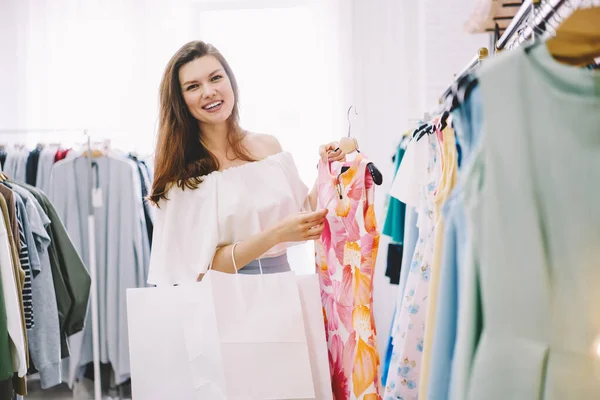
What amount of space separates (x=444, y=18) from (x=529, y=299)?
221cm

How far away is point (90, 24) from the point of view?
3117 mm

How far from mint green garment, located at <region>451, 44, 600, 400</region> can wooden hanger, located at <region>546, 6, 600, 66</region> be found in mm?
34

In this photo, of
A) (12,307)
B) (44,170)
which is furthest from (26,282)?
(44,170)

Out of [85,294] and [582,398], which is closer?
[582,398]

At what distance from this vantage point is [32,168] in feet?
8.40

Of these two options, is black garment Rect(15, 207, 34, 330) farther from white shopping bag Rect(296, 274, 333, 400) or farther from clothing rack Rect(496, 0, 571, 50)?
clothing rack Rect(496, 0, 571, 50)

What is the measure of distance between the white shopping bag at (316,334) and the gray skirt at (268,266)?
37 cm

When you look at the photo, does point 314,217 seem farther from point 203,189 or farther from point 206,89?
point 206,89

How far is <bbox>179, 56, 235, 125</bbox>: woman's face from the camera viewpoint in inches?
62.3

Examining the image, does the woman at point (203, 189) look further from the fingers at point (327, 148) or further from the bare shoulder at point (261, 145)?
the fingers at point (327, 148)

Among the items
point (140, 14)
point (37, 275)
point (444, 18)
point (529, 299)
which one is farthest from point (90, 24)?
point (529, 299)

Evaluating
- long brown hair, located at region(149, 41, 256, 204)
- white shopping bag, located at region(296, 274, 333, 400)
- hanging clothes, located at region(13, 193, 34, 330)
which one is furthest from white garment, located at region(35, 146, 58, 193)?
white shopping bag, located at region(296, 274, 333, 400)

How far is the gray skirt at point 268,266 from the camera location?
62.6 inches

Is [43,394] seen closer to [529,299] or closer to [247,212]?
[247,212]
